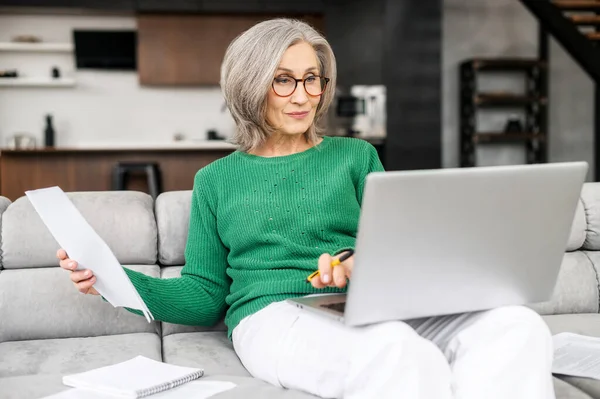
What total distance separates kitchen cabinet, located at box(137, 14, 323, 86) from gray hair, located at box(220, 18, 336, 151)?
17.5 ft

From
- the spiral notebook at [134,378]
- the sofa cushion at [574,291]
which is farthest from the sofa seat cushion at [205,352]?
the sofa cushion at [574,291]

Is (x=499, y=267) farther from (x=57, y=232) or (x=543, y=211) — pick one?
(x=57, y=232)

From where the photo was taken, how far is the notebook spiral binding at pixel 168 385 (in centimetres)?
137

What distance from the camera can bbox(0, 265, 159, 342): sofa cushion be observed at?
6.38ft

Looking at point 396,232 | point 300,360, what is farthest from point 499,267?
point 300,360

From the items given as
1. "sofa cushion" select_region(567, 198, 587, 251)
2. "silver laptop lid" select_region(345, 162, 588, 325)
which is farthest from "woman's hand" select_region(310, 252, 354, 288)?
"sofa cushion" select_region(567, 198, 587, 251)

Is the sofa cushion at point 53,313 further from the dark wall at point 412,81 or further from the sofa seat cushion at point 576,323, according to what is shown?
the dark wall at point 412,81

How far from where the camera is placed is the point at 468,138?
7.05m

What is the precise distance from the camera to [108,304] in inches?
77.7

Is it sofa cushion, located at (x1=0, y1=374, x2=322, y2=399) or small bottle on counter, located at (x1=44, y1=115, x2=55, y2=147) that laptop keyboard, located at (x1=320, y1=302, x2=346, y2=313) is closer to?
sofa cushion, located at (x1=0, y1=374, x2=322, y2=399)

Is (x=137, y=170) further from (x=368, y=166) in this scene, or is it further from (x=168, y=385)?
(x=168, y=385)

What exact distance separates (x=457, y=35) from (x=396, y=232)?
669 centimetres

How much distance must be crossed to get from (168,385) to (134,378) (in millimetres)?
88

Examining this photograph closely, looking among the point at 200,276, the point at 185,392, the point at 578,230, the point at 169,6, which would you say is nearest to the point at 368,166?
the point at 200,276
